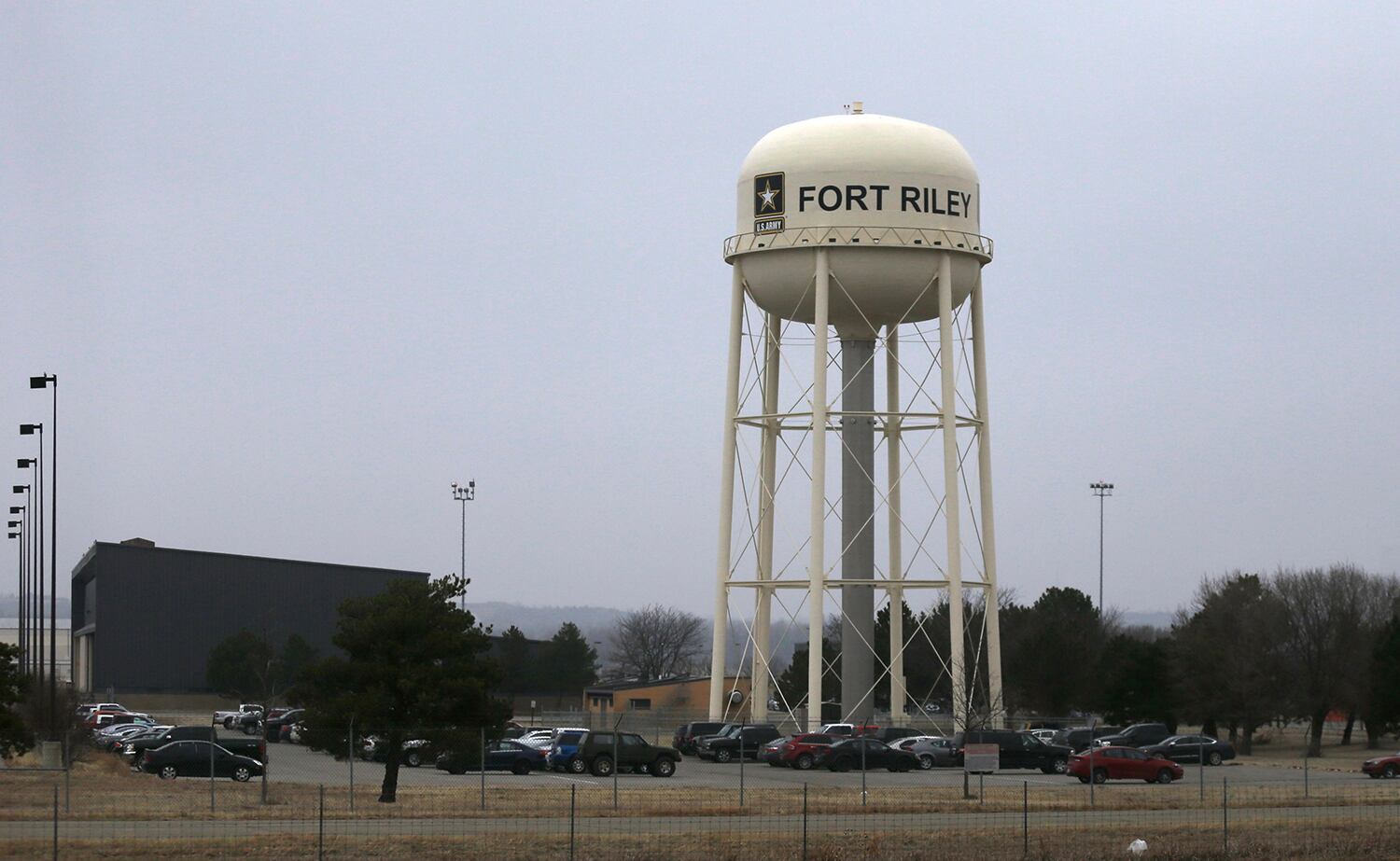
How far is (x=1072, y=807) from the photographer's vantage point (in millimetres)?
38219

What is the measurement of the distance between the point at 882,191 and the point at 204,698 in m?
63.9

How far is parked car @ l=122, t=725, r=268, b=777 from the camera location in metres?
50.0

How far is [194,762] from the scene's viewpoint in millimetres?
49188

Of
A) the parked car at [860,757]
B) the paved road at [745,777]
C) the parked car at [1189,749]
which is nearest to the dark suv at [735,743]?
the paved road at [745,777]

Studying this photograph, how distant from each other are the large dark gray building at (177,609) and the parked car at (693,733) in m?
51.9

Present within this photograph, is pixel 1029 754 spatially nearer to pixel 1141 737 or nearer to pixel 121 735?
pixel 1141 737

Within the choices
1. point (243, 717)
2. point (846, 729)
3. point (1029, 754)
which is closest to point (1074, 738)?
point (1029, 754)

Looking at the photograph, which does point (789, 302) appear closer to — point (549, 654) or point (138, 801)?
point (138, 801)

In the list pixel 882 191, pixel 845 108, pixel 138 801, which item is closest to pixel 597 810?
pixel 138 801

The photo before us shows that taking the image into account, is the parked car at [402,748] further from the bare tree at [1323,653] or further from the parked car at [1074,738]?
the bare tree at [1323,653]

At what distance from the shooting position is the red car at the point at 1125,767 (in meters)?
Answer: 49.6

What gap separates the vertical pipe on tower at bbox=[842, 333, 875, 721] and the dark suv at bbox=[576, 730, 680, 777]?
10.3 metres

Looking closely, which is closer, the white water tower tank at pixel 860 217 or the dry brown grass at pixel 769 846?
the dry brown grass at pixel 769 846

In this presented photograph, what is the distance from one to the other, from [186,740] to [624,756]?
37.0ft
